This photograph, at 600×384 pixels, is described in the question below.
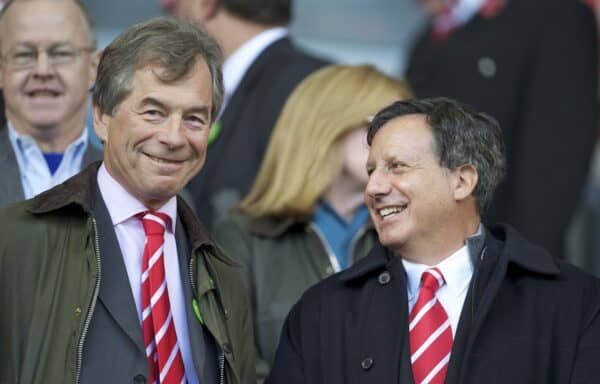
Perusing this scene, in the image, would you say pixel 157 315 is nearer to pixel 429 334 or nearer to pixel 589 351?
pixel 429 334

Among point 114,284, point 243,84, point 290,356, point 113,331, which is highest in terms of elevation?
point 243,84

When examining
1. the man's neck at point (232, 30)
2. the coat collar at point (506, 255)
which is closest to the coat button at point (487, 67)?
the man's neck at point (232, 30)

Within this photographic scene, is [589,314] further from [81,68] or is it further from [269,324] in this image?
[81,68]

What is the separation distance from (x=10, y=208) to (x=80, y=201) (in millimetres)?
210

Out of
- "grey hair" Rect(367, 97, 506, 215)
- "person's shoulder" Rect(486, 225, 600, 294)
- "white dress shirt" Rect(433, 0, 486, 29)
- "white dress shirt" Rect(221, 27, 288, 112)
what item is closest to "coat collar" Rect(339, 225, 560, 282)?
"person's shoulder" Rect(486, 225, 600, 294)

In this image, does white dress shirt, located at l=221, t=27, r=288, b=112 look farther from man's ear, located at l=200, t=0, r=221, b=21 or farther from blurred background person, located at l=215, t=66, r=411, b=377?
blurred background person, located at l=215, t=66, r=411, b=377

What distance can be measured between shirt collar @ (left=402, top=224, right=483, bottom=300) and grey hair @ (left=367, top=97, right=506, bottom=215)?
7.9 inches

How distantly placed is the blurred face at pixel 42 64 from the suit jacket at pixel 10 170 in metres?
0.09

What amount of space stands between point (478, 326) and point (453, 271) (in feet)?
0.80

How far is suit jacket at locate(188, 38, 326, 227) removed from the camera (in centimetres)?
644

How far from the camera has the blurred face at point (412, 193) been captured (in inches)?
199

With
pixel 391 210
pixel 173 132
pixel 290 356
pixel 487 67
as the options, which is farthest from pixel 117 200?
pixel 487 67

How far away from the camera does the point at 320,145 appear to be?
6.07 m

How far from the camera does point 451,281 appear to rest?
500 cm
